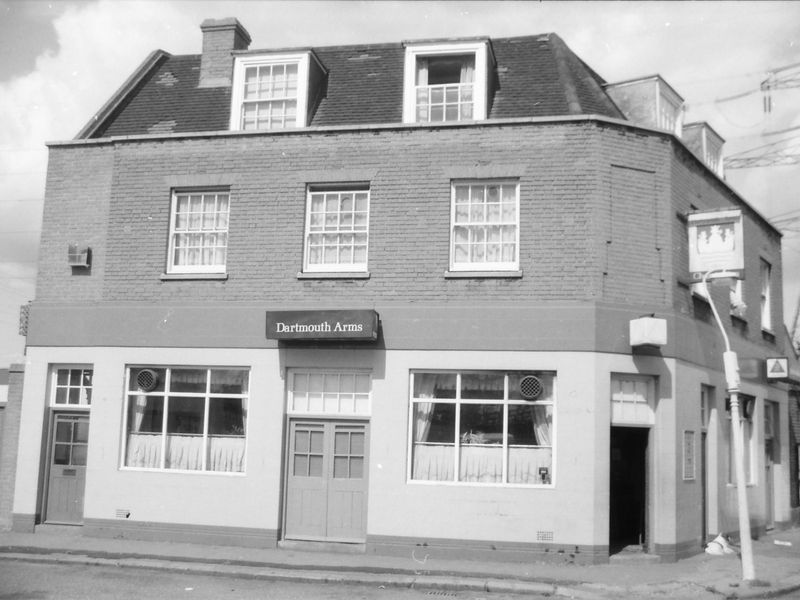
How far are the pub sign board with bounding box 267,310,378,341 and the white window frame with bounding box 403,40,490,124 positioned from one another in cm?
399

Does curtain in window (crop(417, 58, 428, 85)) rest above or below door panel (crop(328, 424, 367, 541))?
above

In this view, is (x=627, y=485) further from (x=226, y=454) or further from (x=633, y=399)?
(x=226, y=454)

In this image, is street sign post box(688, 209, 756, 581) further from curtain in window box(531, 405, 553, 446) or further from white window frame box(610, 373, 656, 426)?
curtain in window box(531, 405, 553, 446)

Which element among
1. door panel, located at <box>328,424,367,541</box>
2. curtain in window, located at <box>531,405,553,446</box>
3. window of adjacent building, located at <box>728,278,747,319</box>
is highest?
window of adjacent building, located at <box>728,278,747,319</box>

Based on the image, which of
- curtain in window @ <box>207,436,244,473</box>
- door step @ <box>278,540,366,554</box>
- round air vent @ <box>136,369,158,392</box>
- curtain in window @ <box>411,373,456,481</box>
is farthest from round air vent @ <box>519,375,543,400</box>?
round air vent @ <box>136,369,158,392</box>

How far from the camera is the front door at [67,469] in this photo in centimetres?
1675

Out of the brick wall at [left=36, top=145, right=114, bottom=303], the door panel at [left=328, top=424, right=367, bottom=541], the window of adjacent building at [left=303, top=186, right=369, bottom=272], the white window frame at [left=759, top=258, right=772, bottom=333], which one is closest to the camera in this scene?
the door panel at [left=328, top=424, right=367, bottom=541]

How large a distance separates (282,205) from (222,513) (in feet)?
18.5

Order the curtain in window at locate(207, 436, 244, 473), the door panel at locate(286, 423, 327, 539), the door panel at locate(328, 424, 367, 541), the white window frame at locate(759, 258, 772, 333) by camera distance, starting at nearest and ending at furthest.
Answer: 1. the door panel at locate(328, 424, 367, 541)
2. the door panel at locate(286, 423, 327, 539)
3. the curtain in window at locate(207, 436, 244, 473)
4. the white window frame at locate(759, 258, 772, 333)

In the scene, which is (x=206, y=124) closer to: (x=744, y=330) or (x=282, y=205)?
(x=282, y=205)

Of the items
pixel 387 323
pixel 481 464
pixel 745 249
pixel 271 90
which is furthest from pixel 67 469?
pixel 745 249

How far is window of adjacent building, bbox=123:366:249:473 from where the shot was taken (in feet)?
52.9

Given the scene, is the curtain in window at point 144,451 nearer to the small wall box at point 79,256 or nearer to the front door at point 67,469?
the front door at point 67,469

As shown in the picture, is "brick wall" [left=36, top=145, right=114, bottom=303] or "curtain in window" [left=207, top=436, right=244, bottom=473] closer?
"curtain in window" [left=207, top=436, right=244, bottom=473]
